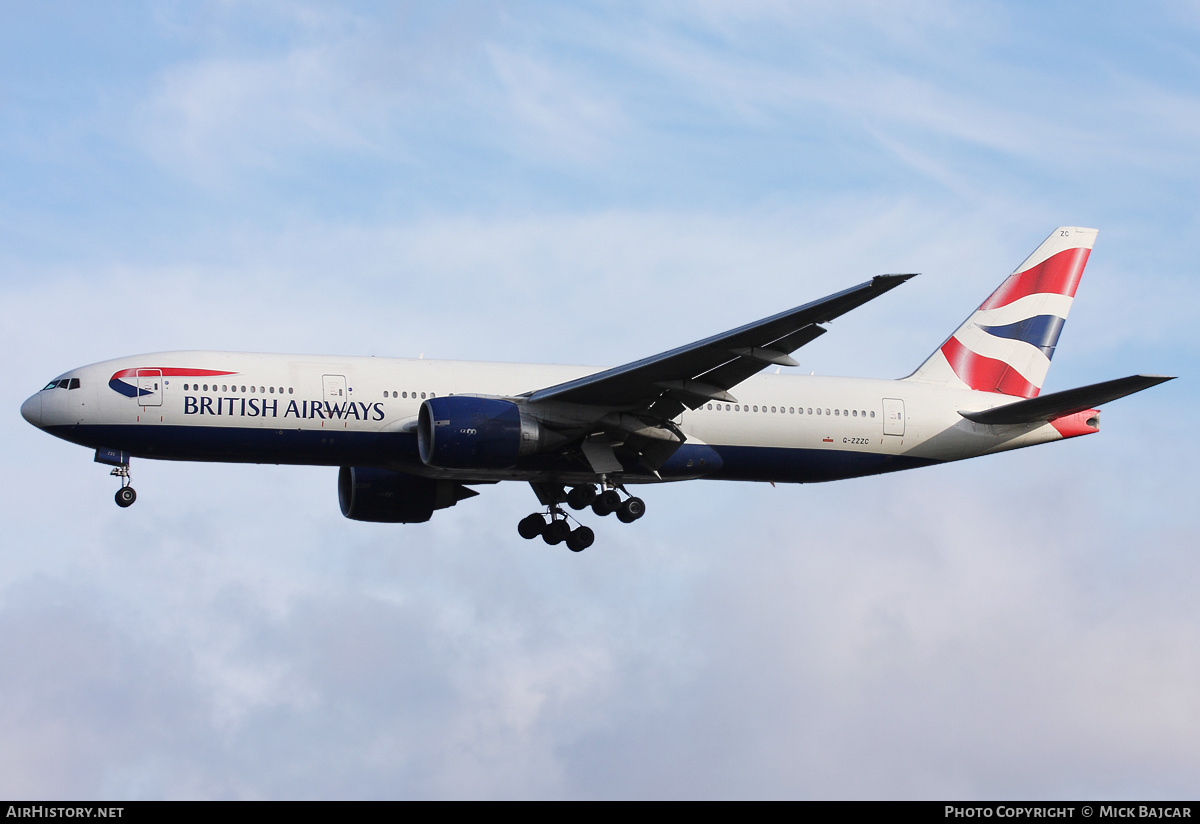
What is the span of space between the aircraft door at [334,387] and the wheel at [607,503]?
6.93 metres

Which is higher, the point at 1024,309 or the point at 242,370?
the point at 1024,309

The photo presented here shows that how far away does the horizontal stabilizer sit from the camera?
33.3 m

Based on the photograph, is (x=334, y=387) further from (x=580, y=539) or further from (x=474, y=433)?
(x=580, y=539)

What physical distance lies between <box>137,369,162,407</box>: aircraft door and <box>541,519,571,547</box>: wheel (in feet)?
35.2

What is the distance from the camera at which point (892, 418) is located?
38562 millimetres

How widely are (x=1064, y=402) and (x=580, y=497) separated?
1249 centimetres

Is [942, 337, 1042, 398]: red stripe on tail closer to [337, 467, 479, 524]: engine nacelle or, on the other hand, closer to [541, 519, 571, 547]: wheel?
[541, 519, 571, 547]: wheel

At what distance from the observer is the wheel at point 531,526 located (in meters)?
38.9

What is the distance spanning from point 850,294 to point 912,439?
11.2 metres

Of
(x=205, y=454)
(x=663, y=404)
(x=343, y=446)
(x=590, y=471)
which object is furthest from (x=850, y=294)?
(x=205, y=454)

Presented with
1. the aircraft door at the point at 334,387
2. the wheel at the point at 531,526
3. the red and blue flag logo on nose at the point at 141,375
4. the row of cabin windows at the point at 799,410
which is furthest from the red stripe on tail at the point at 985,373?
the red and blue flag logo on nose at the point at 141,375

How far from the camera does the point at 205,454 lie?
1348 inches
